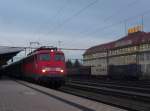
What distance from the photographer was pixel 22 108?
1204cm

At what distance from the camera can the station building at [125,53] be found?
6631 cm

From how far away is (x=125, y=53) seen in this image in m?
88.8

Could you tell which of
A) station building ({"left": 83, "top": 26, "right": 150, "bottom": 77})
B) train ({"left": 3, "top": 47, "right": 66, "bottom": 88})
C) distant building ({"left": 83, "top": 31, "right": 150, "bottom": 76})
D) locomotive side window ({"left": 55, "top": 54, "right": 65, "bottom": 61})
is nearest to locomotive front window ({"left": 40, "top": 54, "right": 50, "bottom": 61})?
train ({"left": 3, "top": 47, "right": 66, "bottom": 88})

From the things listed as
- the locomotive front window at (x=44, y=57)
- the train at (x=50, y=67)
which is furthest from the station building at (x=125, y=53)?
the locomotive front window at (x=44, y=57)

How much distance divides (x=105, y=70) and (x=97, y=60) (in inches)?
2074

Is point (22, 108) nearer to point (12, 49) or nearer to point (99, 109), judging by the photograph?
point (99, 109)

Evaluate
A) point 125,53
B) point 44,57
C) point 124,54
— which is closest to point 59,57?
point 44,57

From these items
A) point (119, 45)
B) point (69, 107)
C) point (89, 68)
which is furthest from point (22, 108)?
point (119, 45)

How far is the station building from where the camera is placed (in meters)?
66.3

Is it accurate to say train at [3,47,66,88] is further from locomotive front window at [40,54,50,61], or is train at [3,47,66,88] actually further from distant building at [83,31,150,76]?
distant building at [83,31,150,76]

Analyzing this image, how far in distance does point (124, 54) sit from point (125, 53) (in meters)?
0.70

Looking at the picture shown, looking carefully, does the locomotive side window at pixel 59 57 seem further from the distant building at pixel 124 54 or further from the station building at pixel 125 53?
the station building at pixel 125 53

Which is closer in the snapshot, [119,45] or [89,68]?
[89,68]

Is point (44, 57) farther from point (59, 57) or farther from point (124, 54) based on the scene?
point (124, 54)
